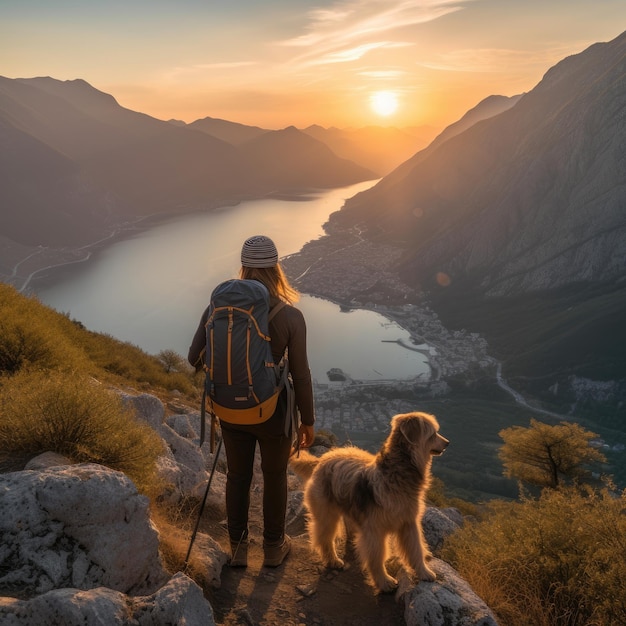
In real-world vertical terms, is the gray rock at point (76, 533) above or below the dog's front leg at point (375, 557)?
above

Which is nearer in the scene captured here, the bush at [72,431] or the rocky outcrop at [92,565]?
the rocky outcrop at [92,565]

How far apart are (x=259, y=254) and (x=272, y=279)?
213 millimetres

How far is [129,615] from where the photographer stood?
263 centimetres

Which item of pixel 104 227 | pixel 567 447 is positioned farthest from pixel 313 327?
pixel 104 227

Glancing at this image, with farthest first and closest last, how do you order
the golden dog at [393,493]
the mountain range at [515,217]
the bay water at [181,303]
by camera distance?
the mountain range at [515,217] → the bay water at [181,303] → the golden dog at [393,493]

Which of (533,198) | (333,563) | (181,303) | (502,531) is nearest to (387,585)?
(333,563)

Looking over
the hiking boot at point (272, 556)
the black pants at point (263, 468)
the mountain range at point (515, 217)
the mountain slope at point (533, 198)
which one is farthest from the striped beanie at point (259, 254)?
the mountain slope at point (533, 198)

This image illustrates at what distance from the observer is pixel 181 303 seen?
8731 centimetres

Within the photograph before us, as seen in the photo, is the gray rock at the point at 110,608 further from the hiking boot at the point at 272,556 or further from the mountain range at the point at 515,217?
the mountain range at the point at 515,217

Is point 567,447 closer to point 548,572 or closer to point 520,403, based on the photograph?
point 548,572

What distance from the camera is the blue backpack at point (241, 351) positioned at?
343 centimetres

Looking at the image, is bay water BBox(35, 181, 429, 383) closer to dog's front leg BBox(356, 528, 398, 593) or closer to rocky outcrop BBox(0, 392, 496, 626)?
dog's front leg BBox(356, 528, 398, 593)

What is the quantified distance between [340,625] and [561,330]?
109m

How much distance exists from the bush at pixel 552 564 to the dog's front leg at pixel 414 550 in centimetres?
60
